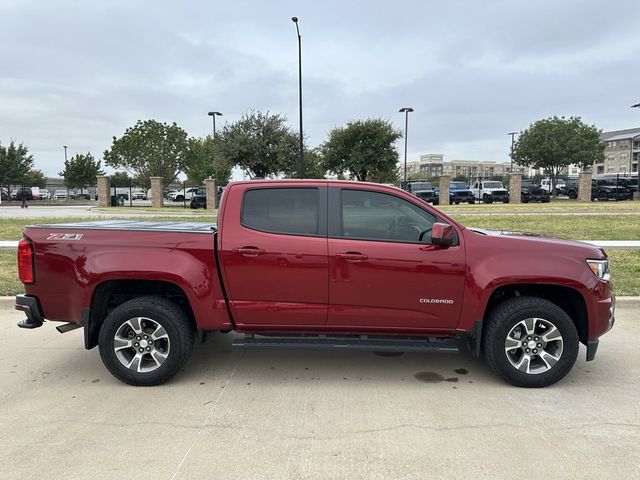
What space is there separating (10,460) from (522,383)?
3.87 m

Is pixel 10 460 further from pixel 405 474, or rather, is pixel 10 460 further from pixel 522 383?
pixel 522 383

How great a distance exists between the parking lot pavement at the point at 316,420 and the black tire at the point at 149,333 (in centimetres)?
14

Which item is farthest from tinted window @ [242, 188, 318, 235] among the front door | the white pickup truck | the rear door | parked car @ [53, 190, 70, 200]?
parked car @ [53, 190, 70, 200]

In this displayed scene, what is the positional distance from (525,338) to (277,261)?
7.31 feet

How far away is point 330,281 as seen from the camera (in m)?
4.10

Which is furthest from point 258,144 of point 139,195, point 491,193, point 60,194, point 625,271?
point 60,194

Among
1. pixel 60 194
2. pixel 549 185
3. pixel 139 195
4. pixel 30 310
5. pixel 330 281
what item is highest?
pixel 549 185

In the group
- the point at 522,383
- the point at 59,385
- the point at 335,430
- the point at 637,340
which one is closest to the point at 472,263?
the point at 522,383

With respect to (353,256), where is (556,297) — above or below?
below

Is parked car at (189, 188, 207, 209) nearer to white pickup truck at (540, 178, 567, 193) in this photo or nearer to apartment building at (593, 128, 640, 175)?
white pickup truck at (540, 178, 567, 193)

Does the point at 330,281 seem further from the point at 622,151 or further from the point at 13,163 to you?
the point at 622,151

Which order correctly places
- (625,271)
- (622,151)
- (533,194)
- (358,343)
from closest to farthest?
(358,343)
(625,271)
(533,194)
(622,151)

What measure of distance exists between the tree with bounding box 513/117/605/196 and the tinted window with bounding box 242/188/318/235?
168 feet

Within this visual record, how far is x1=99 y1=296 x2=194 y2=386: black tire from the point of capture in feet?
13.6
